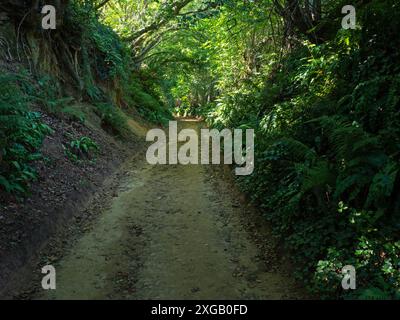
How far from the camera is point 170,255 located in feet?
18.1

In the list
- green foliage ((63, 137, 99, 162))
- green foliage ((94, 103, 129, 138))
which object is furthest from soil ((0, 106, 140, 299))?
green foliage ((94, 103, 129, 138))

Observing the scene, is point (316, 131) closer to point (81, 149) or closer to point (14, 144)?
point (81, 149)

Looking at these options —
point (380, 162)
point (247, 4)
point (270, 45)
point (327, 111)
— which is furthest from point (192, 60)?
point (380, 162)

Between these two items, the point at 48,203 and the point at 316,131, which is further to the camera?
the point at 316,131

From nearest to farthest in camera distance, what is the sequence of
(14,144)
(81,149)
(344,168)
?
(344,168)
(14,144)
(81,149)

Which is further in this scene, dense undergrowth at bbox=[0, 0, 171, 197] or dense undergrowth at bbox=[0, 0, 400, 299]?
dense undergrowth at bbox=[0, 0, 171, 197]

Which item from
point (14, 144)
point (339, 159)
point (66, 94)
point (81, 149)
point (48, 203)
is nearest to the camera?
point (339, 159)

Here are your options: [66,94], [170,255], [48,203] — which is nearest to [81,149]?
[48,203]

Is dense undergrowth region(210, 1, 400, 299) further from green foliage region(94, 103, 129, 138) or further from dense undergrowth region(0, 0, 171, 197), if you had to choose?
green foliage region(94, 103, 129, 138)

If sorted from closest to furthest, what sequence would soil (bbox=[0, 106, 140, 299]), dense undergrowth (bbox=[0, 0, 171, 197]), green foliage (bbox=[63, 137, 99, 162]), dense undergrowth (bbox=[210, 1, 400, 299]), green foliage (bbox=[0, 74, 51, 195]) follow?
dense undergrowth (bbox=[210, 1, 400, 299]) → soil (bbox=[0, 106, 140, 299]) → green foliage (bbox=[0, 74, 51, 195]) → dense undergrowth (bbox=[0, 0, 171, 197]) → green foliage (bbox=[63, 137, 99, 162])

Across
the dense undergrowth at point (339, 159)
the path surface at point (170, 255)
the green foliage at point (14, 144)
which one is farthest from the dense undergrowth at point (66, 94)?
the dense undergrowth at point (339, 159)

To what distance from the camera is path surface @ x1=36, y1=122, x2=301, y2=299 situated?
4637mm
